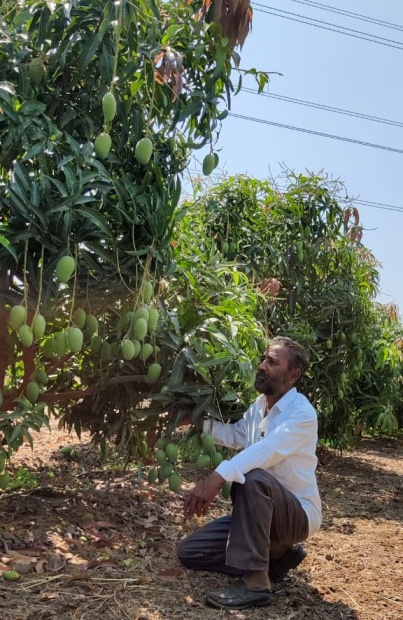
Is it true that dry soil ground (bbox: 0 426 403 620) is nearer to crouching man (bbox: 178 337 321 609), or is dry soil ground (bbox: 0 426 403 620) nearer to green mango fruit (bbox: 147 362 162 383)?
crouching man (bbox: 178 337 321 609)

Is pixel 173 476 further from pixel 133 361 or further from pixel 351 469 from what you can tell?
pixel 351 469

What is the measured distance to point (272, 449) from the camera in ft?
7.70

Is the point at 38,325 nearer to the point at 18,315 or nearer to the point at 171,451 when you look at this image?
the point at 18,315

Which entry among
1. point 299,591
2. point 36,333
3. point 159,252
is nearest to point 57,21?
point 159,252

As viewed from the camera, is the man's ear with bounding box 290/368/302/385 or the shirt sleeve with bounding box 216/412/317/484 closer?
the shirt sleeve with bounding box 216/412/317/484

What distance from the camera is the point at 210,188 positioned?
14.5ft

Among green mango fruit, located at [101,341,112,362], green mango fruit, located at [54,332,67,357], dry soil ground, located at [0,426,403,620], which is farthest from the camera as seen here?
green mango fruit, located at [101,341,112,362]

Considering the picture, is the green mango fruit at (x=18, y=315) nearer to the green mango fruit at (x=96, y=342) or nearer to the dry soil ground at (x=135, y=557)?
the green mango fruit at (x=96, y=342)

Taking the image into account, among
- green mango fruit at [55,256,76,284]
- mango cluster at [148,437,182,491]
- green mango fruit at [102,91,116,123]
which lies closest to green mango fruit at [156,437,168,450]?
mango cluster at [148,437,182,491]

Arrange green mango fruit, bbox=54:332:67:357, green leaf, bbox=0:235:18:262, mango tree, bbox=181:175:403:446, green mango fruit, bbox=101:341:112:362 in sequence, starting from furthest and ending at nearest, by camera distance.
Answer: mango tree, bbox=181:175:403:446
green mango fruit, bbox=101:341:112:362
green mango fruit, bbox=54:332:67:357
green leaf, bbox=0:235:18:262

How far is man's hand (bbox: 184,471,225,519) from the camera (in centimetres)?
226

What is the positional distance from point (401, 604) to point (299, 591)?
0.35 m

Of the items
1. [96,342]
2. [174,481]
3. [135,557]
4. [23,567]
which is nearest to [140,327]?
[96,342]

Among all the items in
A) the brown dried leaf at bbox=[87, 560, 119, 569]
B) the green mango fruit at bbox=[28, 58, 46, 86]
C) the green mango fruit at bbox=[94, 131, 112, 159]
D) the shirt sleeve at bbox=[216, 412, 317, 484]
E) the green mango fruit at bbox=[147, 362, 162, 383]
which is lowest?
the brown dried leaf at bbox=[87, 560, 119, 569]
